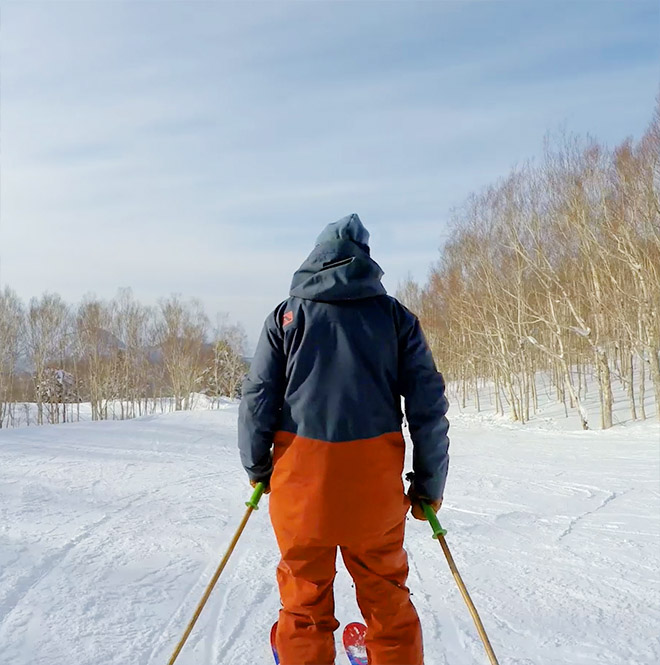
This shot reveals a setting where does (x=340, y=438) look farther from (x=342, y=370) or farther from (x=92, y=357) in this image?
(x=92, y=357)

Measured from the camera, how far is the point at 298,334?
7.55 ft

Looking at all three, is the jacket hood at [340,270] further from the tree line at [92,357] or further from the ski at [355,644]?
the tree line at [92,357]

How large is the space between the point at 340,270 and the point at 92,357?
38.0 metres

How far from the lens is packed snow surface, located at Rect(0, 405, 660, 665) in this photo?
110 inches

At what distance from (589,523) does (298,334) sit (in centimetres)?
456

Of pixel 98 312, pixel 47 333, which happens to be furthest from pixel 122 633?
pixel 98 312

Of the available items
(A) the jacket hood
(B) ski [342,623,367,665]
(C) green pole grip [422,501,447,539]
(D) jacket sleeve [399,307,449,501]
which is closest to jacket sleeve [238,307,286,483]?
(A) the jacket hood

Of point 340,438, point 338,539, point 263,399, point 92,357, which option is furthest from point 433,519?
point 92,357

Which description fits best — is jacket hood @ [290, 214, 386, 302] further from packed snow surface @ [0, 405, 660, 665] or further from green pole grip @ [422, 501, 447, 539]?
packed snow surface @ [0, 405, 660, 665]

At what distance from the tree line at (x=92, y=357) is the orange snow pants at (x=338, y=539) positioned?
3406 cm

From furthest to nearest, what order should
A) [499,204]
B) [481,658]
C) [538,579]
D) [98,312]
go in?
[98,312], [499,204], [538,579], [481,658]

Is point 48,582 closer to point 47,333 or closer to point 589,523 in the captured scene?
point 589,523

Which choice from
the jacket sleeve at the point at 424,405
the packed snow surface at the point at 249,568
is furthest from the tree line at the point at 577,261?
the jacket sleeve at the point at 424,405

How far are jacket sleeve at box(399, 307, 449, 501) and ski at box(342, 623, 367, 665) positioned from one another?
2.58ft
